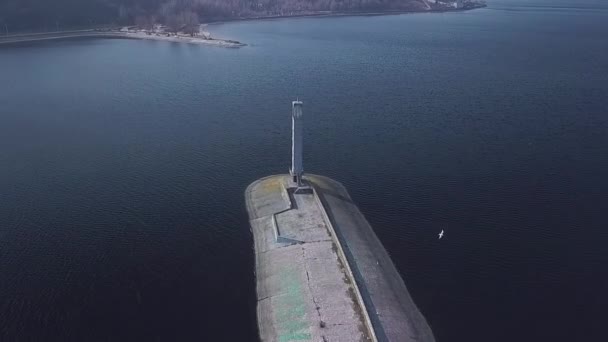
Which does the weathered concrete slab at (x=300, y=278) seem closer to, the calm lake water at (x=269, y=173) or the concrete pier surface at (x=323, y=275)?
the concrete pier surface at (x=323, y=275)

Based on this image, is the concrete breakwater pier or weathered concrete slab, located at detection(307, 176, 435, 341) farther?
weathered concrete slab, located at detection(307, 176, 435, 341)

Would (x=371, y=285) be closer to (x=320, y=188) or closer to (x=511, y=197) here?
(x=320, y=188)

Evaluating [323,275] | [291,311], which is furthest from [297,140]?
[291,311]

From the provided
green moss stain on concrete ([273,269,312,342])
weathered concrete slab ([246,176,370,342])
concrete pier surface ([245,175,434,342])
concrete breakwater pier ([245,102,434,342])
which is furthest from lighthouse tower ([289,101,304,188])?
green moss stain on concrete ([273,269,312,342])

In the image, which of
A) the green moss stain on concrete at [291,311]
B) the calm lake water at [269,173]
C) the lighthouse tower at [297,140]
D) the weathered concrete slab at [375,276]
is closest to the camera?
the green moss stain on concrete at [291,311]

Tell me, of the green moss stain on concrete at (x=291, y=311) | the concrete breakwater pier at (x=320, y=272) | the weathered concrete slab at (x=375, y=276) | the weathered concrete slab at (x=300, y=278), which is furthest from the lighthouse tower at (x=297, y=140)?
the green moss stain on concrete at (x=291, y=311)

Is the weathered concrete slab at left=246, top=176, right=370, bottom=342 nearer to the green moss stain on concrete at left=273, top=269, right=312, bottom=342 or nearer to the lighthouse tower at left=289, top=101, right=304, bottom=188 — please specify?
the green moss stain on concrete at left=273, top=269, right=312, bottom=342

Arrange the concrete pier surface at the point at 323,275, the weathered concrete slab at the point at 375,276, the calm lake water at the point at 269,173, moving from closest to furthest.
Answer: the concrete pier surface at the point at 323,275 → the weathered concrete slab at the point at 375,276 → the calm lake water at the point at 269,173

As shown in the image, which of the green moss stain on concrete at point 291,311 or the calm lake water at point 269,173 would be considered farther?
the calm lake water at point 269,173
